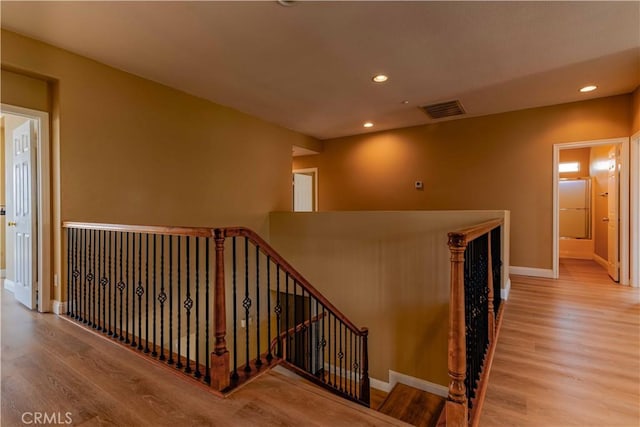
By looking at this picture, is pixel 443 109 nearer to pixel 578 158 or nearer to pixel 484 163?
pixel 484 163

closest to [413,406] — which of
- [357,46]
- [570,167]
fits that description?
[357,46]

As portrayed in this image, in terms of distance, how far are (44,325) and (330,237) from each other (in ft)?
11.8

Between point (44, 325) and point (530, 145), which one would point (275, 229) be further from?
point (530, 145)

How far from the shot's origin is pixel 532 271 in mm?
4840

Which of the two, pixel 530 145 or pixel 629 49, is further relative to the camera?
pixel 530 145

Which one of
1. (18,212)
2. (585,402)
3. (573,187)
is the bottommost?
(585,402)

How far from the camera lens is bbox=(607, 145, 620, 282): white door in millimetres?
4371

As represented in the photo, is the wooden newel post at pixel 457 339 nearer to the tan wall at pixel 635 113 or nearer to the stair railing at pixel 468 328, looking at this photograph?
the stair railing at pixel 468 328

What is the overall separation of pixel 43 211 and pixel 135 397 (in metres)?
2.40

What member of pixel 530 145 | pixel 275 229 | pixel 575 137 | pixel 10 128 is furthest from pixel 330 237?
pixel 10 128

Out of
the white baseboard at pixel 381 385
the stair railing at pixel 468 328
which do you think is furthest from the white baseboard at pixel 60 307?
the white baseboard at pixel 381 385

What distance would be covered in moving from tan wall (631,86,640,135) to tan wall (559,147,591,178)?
10.1 ft

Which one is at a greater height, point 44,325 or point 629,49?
point 629,49

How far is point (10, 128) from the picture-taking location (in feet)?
12.6
